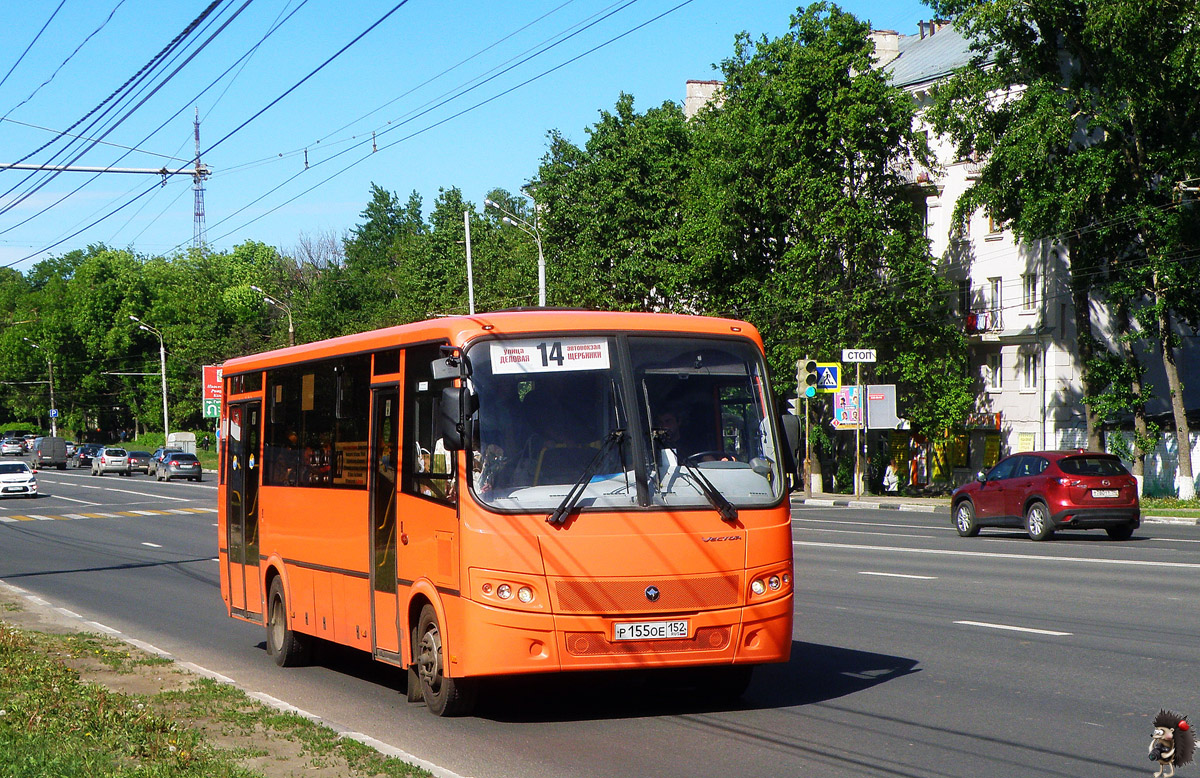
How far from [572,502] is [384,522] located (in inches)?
75.7

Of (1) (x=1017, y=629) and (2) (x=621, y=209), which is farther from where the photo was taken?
(2) (x=621, y=209)

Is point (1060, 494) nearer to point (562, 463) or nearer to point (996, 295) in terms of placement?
point (562, 463)

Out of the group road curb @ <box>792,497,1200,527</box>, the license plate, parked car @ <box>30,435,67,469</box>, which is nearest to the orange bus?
the license plate

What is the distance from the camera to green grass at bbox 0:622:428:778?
266 inches

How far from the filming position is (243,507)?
13.1 meters

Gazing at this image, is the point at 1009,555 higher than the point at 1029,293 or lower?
lower

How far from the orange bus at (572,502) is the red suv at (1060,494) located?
16.1 metres

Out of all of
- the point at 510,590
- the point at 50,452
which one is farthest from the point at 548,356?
the point at 50,452

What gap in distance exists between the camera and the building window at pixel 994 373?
5153 cm

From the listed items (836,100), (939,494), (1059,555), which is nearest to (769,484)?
(1059,555)

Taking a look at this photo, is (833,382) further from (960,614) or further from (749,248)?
(960,614)

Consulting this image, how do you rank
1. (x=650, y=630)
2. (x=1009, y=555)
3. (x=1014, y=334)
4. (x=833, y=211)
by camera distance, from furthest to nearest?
(x=1014, y=334) → (x=833, y=211) → (x=1009, y=555) → (x=650, y=630)

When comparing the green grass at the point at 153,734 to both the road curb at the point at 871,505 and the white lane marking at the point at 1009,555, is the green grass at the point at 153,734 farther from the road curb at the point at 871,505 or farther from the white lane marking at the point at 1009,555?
the road curb at the point at 871,505

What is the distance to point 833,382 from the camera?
40125mm
